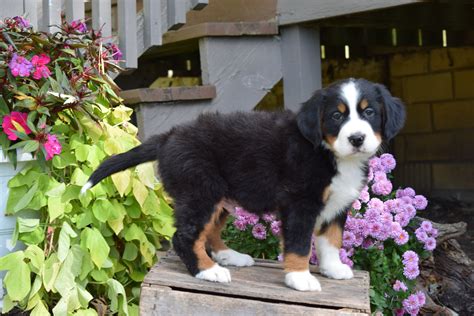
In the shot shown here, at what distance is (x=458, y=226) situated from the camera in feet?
13.3

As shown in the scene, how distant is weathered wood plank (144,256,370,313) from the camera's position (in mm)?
2781

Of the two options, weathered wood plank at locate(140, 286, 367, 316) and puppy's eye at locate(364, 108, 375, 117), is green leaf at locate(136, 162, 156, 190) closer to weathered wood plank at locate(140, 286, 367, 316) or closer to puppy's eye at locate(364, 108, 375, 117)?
weathered wood plank at locate(140, 286, 367, 316)

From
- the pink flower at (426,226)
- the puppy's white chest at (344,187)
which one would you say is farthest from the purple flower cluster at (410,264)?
the puppy's white chest at (344,187)

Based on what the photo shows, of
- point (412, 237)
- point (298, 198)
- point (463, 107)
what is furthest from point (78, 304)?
point (463, 107)

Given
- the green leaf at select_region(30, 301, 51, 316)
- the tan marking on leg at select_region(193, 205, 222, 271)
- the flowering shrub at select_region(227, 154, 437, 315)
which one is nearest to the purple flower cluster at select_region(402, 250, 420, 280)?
the flowering shrub at select_region(227, 154, 437, 315)

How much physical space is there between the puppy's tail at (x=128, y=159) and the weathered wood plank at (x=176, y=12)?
1.50m

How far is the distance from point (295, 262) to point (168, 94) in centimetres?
171

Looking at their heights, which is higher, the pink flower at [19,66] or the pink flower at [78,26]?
the pink flower at [78,26]

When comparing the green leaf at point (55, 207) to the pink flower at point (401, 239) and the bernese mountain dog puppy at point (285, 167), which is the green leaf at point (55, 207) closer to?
the bernese mountain dog puppy at point (285, 167)

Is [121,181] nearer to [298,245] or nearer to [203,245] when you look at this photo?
[203,245]

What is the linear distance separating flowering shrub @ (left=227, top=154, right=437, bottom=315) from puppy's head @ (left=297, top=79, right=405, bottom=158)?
732 mm

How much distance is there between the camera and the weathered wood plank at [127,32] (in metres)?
4.30

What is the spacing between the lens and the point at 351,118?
2.72 meters

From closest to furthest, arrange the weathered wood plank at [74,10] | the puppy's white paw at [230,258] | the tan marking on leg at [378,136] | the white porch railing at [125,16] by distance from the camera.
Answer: the tan marking on leg at [378,136], the puppy's white paw at [230,258], the white porch railing at [125,16], the weathered wood plank at [74,10]
